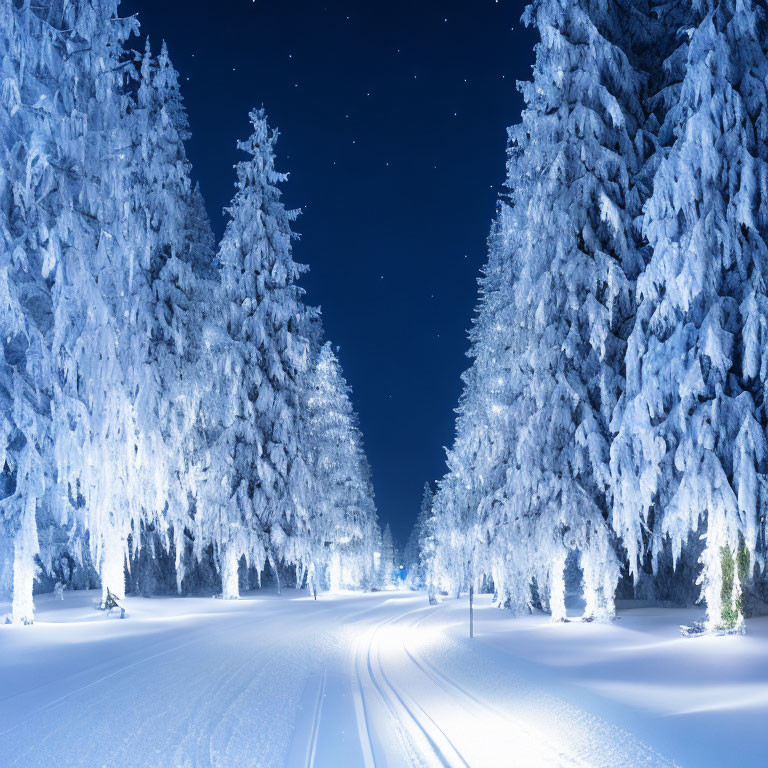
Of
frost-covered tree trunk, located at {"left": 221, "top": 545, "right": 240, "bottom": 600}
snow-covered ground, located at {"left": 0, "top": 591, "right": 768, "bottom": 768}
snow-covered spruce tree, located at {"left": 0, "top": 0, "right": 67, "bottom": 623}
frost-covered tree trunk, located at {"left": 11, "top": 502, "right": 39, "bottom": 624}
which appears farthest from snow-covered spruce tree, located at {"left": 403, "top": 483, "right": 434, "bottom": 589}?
snow-covered spruce tree, located at {"left": 0, "top": 0, "right": 67, "bottom": 623}

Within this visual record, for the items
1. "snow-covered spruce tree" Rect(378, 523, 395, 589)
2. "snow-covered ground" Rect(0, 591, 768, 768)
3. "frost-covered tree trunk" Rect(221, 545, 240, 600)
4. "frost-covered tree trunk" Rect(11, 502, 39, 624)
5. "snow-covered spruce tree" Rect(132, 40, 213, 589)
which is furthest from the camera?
"snow-covered spruce tree" Rect(378, 523, 395, 589)

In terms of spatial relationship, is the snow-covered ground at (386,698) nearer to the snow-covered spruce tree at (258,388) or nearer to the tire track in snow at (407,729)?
the tire track in snow at (407,729)

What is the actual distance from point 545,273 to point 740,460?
20.8ft

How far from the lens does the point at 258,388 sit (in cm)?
2811

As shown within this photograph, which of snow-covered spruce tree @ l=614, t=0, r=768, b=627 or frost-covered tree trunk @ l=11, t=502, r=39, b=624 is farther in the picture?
frost-covered tree trunk @ l=11, t=502, r=39, b=624

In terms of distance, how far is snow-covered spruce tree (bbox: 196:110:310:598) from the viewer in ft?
86.2

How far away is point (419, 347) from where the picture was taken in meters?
191

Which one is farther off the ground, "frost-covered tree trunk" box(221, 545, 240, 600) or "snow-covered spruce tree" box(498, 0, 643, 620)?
"snow-covered spruce tree" box(498, 0, 643, 620)

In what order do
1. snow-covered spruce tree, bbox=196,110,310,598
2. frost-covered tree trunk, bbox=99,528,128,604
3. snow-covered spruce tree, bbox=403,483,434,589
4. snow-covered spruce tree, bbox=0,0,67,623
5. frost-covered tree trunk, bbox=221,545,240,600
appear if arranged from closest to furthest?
1. snow-covered spruce tree, bbox=0,0,67,623
2. frost-covered tree trunk, bbox=99,528,128,604
3. snow-covered spruce tree, bbox=196,110,310,598
4. frost-covered tree trunk, bbox=221,545,240,600
5. snow-covered spruce tree, bbox=403,483,434,589

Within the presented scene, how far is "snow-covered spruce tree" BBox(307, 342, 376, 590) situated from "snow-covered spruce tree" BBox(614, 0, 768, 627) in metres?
23.1

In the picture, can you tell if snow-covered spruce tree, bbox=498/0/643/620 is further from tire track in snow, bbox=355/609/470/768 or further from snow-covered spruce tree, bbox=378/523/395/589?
snow-covered spruce tree, bbox=378/523/395/589

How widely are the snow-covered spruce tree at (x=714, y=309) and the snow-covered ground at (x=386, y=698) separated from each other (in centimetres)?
223

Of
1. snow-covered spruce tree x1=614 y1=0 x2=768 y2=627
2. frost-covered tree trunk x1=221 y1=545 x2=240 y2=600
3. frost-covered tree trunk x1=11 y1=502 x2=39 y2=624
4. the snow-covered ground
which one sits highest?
snow-covered spruce tree x1=614 y1=0 x2=768 y2=627

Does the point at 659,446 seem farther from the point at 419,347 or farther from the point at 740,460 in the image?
the point at 419,347
